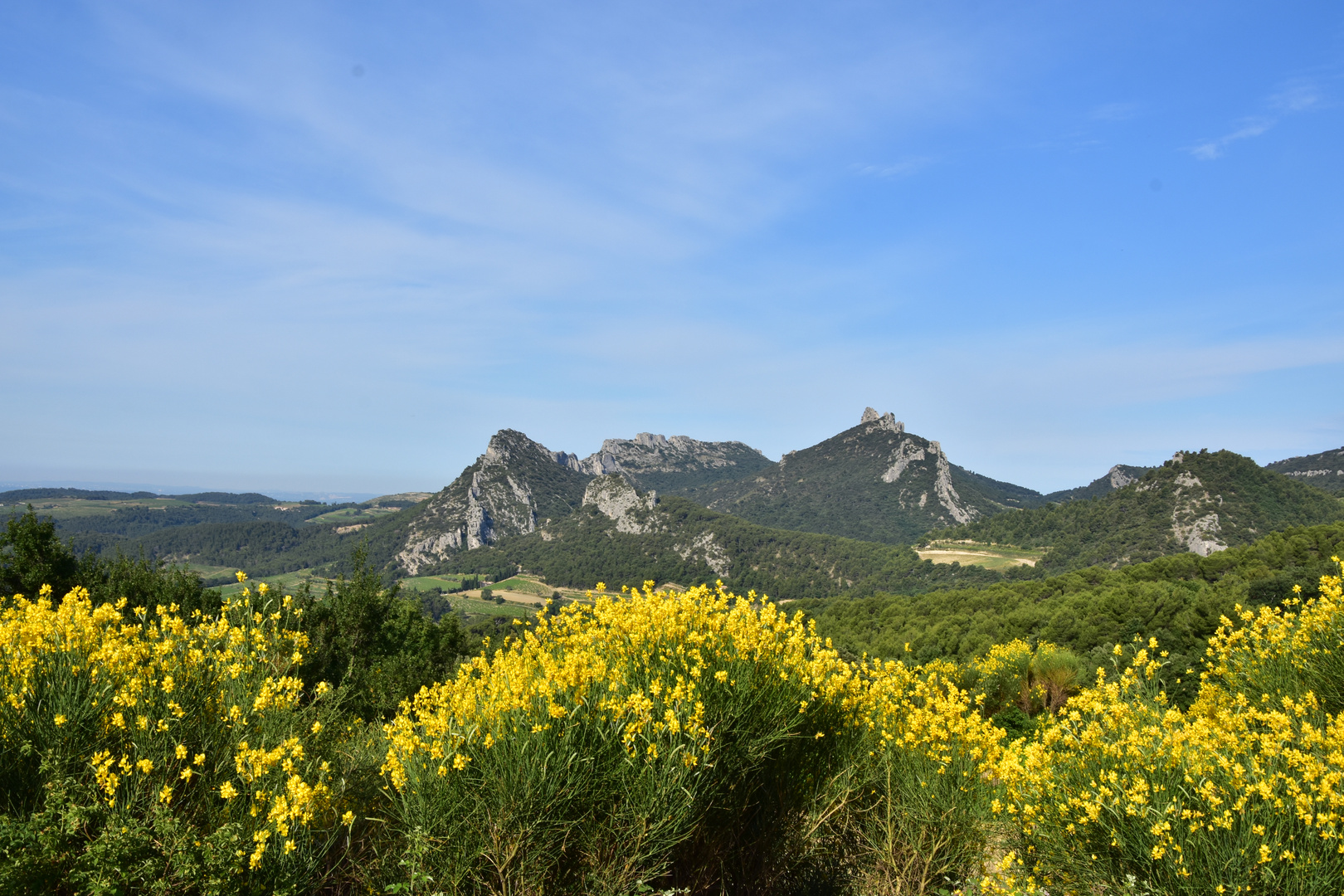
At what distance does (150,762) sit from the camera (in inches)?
151

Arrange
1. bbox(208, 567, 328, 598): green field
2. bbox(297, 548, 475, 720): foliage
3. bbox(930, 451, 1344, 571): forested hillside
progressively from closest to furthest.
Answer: bbox(208, 567, 328, 598): green field → bbox(297, 548, 475, 720): foliage → bbox(930, 451, 1344, 571): forested hillside

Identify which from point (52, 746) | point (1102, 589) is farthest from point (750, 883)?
point (1102, 589)

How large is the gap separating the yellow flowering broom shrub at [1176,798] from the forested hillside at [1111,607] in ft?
55.9

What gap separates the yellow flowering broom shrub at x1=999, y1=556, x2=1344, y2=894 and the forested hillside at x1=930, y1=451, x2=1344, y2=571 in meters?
→ 126

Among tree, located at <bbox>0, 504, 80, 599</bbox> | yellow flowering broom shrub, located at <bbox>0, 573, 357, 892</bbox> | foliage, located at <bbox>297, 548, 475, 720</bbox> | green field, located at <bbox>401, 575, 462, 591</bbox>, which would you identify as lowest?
green field, located at <bbox>401, 575, 462, 591</bbox>

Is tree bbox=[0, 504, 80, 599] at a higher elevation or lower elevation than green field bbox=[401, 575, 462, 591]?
higher

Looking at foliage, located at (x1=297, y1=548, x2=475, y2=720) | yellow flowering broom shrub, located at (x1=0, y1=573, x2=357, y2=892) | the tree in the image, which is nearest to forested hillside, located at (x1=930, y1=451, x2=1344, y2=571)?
foliage, located at (x1=297, y1=548, x2=475, y2=720)

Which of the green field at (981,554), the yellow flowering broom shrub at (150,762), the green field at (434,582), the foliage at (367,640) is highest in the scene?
the yellow flowering broom shrub at (150,762)

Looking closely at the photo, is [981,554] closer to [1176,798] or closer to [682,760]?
[1176,798]

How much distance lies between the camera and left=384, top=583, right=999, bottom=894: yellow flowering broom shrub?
14.1 ft

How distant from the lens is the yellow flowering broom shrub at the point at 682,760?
4.30 meters

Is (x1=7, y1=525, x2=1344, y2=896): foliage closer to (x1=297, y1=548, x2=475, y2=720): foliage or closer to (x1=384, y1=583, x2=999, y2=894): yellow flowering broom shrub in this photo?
(x1=384, y1=583, x2=999, y2=894): yellow flowering broom shrub

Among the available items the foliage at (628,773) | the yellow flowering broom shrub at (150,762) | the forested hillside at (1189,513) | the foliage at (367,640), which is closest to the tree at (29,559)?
the foliage at (367,640)

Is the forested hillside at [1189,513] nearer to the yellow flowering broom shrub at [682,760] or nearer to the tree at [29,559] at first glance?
the yellow flowering broom shrub at [682,760]
